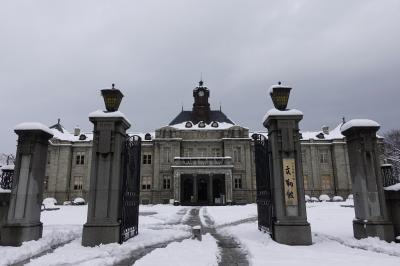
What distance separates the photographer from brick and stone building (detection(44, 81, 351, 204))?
145 feet

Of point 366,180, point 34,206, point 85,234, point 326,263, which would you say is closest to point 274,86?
point 366,180

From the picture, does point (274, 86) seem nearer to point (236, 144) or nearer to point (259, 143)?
point (259, 143)

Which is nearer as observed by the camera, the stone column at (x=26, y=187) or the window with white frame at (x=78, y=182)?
the stone column at (x=26, y=187)

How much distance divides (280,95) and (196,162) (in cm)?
3185

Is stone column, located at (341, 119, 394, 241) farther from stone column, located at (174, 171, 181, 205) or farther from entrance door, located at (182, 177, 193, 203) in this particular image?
entrance door, located at (182, 177, 193, 203)

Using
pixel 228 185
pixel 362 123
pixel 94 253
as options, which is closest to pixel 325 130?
pixel 228 185

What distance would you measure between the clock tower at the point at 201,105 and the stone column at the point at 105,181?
1553 inches

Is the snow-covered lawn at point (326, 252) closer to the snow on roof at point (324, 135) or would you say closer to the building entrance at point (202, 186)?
the building entrance at point (202, 186)

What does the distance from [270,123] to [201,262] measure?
549 cm

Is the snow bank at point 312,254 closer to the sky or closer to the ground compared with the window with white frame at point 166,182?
closer to the ground

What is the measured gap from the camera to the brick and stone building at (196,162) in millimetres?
44219

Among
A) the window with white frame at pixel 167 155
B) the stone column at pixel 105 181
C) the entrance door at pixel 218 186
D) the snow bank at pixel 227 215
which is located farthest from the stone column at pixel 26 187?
the window with white frame at pixel 167 155

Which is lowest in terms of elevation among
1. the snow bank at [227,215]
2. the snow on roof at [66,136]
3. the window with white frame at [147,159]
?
the snow bank at [227,215]

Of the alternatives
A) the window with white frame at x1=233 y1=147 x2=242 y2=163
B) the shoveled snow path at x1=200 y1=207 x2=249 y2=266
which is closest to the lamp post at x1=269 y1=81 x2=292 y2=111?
the shoveled snow path at x1=200 y1=207 x2=249 y2=266
